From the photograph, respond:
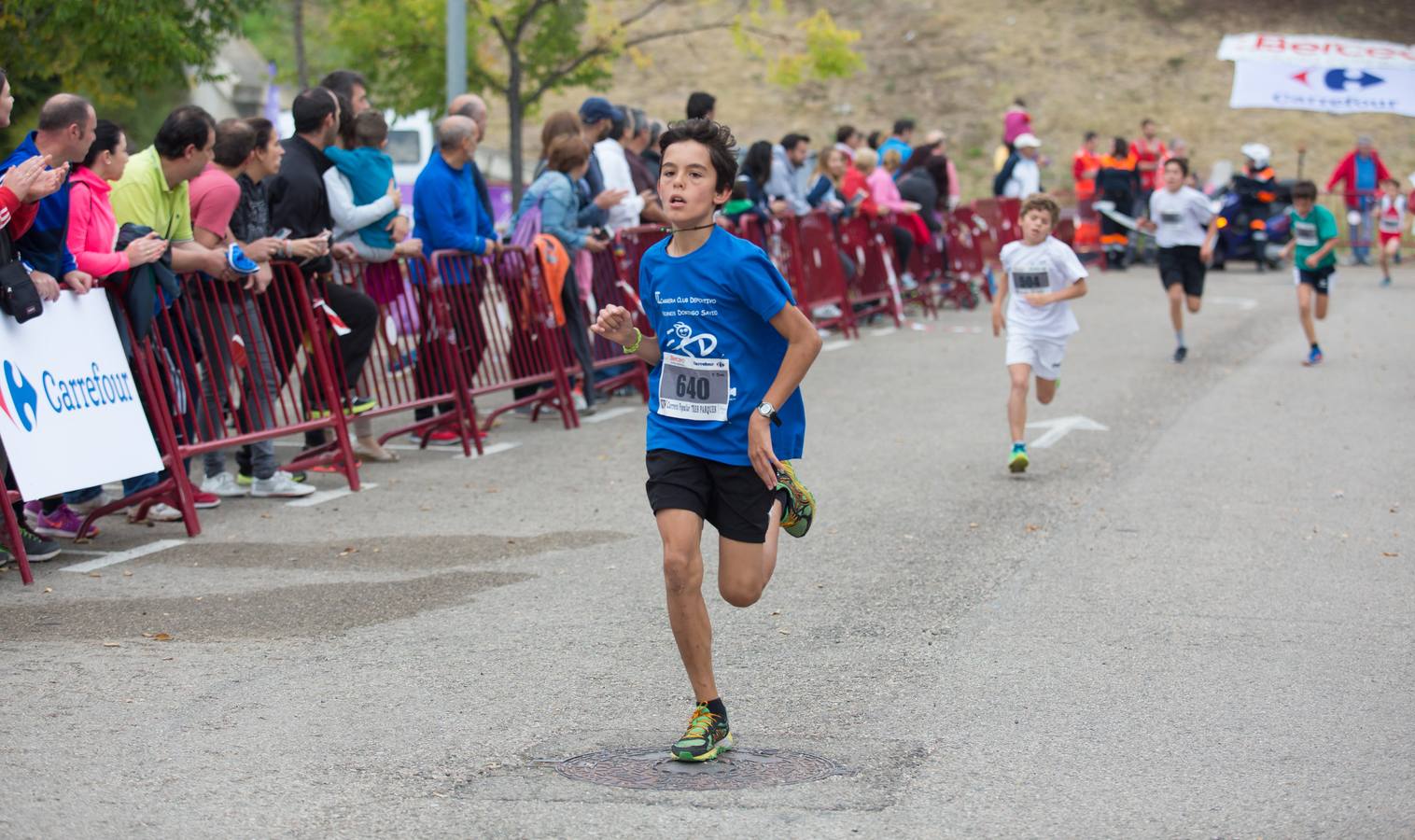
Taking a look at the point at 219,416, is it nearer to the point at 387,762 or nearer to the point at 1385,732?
the point at 387,762

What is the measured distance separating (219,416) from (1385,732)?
607cm

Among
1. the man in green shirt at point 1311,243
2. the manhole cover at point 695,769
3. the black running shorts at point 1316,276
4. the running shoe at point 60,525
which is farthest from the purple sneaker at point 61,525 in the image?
the black running shorts at point 1316,276

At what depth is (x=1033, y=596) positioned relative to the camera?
718 centimetres

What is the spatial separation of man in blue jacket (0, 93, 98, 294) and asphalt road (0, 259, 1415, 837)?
1.38 meters

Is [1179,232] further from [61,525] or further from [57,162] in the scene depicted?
[57,162]

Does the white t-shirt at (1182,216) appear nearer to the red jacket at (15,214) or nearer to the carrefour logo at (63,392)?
the carrefour logo at (63,392)

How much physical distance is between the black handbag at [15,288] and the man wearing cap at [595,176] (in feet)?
17.8

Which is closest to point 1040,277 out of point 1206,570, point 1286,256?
point 1206,570

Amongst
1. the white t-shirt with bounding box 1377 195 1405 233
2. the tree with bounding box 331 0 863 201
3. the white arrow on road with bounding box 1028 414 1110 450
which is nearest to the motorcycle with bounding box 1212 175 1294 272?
the white t-shirt with bounding box 1377 195 1405 233

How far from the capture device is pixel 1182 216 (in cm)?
1656

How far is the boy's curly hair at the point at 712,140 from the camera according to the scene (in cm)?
503

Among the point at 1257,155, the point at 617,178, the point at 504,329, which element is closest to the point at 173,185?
the point at 504,329

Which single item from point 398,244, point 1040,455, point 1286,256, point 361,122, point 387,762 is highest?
point 361,122

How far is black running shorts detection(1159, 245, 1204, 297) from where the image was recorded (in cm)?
1678
